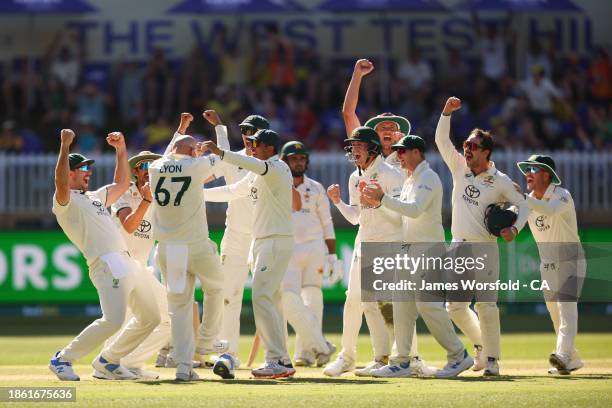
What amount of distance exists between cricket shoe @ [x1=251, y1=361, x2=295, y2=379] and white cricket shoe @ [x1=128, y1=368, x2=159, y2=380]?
1077 millimetres

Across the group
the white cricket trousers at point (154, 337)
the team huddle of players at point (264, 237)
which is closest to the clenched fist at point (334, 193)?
the team huddle of players at point (264, 237)

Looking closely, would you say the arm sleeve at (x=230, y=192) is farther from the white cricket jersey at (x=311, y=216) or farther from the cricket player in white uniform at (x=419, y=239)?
the white cricket jersey at (x=311, y=216)

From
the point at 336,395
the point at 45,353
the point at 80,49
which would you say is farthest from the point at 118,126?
the point at 336,395

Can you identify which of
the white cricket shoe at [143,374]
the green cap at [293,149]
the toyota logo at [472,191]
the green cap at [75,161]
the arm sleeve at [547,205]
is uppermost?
the green cap at [293,149]

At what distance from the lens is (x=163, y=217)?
507 inches

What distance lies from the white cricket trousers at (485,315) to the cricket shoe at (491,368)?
5 cm

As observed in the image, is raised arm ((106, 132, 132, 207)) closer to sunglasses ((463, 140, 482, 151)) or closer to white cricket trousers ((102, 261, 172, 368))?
white cricket trousers ((102, 261, 172, 368))

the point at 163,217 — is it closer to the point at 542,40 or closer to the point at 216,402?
the point at 216,402

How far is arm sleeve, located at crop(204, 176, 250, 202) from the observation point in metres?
13.6

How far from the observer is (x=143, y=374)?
13.5 m

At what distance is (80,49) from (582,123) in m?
10.2

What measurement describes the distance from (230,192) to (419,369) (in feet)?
8.34

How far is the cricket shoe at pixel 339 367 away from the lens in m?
13.6

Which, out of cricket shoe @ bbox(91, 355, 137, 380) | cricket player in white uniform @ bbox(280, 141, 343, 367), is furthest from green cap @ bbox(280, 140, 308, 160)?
cricket shoe @ bbox(91, 355, 137, 380)
